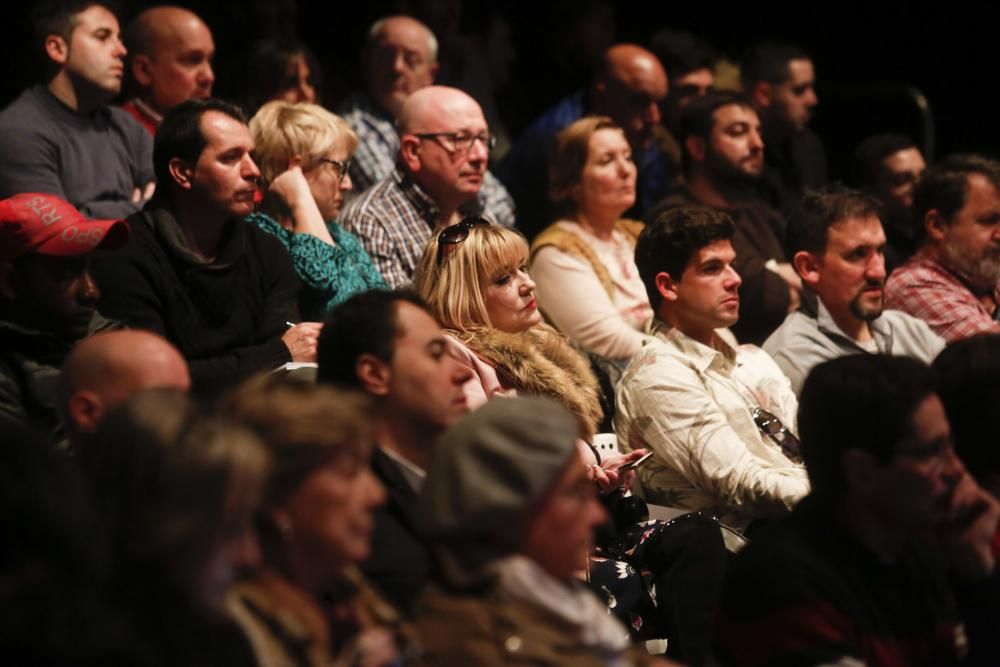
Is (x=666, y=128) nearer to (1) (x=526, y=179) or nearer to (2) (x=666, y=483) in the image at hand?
(1) (x=526, y=179)

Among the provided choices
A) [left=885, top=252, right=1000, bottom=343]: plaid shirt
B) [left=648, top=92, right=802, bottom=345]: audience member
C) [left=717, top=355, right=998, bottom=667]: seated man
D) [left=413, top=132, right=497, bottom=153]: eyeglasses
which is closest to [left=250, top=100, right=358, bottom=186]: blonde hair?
[left=413, top=132, right=497, bottom=153]: eyeglasses

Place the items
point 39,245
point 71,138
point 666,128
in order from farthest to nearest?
point 666,128 → point 71,138 → point 39,245

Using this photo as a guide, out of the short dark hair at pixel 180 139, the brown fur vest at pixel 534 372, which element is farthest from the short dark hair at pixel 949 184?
the short dark hair at pixel 180 139

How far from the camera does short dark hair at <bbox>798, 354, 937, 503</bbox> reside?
9.68ft

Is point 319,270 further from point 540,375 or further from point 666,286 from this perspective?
point 666,286

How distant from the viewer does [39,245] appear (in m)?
3.70

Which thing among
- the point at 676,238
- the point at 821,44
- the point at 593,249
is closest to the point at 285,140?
the point at 593,249

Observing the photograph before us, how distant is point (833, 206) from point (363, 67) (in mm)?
2130

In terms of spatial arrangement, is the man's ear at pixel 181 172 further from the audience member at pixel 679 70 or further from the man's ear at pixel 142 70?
the audience member at pixel 679 70

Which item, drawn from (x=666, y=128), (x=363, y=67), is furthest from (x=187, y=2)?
(x=666, y=128)

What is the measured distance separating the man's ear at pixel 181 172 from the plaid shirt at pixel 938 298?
8.16ft

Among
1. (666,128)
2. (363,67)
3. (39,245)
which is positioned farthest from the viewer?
(666,128)

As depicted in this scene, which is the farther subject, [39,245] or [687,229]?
[687,229]

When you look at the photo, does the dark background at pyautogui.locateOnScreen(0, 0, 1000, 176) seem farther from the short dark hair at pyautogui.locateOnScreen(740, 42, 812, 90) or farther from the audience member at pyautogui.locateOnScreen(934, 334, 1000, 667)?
the audience member at pyautogui.locateOnScreen(934, 334, 1000, 667)
